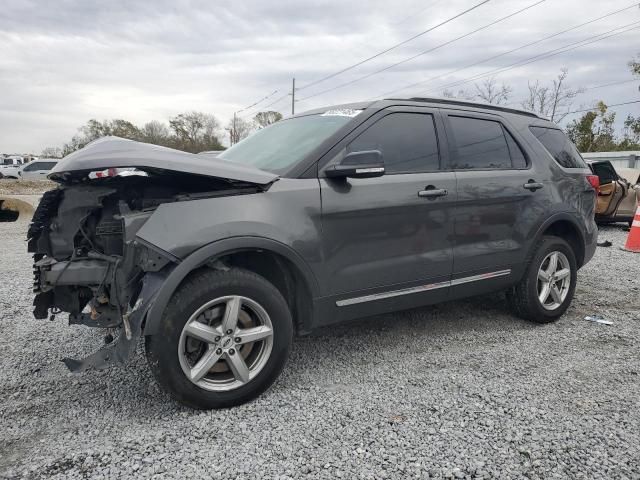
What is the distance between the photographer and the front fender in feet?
7.93

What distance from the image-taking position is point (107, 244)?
8.93 feet

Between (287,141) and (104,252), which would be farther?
(287,141)

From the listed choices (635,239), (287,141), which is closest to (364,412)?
(287,141)

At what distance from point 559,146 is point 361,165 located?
2622 millimetres

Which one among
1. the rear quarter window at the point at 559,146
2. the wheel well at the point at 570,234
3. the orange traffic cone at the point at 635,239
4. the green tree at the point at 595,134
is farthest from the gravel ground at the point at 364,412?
the green tree at the point at 595,134

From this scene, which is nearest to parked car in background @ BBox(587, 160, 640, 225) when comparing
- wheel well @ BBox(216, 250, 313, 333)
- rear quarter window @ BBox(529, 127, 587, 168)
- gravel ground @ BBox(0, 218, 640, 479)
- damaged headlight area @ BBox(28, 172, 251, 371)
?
rear quarter window @ BBox(529, 127, 587, 168)

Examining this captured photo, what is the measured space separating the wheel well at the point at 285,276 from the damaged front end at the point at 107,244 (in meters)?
0.44

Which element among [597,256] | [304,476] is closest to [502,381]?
[304,476]

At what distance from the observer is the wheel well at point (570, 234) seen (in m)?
4.29

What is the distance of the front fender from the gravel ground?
0.62 meters

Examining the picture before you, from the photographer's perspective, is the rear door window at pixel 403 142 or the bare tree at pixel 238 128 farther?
the bare tree at pixel 238 128

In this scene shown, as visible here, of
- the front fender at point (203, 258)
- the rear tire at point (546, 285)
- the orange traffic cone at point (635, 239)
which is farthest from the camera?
the orange traffic cone at point (635, 239)

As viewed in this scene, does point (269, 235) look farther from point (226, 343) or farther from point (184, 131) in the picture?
point (184, 131)

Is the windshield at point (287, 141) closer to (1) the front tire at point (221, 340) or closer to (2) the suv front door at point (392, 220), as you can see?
(2) the suv front door at point (392, 220)
